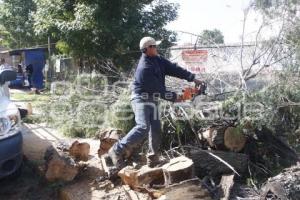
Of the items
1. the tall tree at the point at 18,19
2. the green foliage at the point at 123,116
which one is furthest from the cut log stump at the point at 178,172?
the tall tree at the point at 18,19

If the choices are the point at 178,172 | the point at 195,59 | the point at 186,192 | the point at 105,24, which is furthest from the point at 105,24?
the point at 186,192

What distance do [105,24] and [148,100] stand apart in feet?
22.4

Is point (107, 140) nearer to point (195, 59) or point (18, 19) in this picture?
point (195, 59)

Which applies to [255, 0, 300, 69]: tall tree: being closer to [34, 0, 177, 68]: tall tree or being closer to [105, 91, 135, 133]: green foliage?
[105, 91, 135, 133]: green foliage

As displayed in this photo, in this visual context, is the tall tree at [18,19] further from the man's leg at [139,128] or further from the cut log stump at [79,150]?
the man's leg at [139,128]

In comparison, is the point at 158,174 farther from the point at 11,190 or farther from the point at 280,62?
the point at 280,62

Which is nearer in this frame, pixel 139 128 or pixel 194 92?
pixel 139 128

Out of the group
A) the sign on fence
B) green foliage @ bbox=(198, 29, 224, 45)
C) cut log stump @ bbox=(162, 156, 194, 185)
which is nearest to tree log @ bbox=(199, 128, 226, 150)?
cut log stump @ bbox=(162, 156, 194, 185)

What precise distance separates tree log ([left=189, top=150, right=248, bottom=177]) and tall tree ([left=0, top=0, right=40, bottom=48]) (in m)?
19.5

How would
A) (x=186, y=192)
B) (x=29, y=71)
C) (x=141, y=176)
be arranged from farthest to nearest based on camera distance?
(x=29, y=71), (x=141, y=176), (x=186, y=192)

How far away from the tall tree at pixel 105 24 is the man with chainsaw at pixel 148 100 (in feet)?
21.0

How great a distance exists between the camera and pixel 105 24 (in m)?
11.3

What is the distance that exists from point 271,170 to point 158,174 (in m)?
1.49

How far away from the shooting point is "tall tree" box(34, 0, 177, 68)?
11.4 meters
